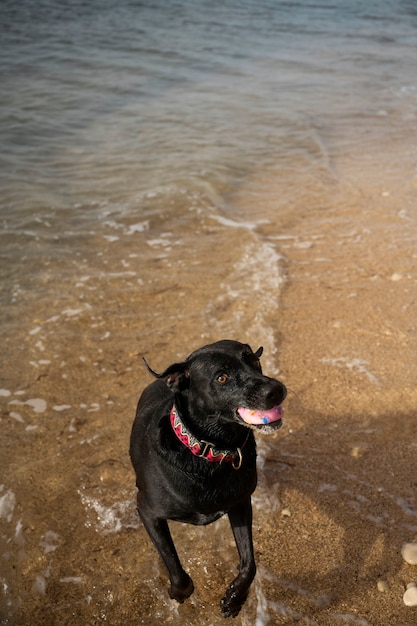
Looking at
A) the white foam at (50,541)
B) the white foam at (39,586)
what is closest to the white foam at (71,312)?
the white foam at (50,541)

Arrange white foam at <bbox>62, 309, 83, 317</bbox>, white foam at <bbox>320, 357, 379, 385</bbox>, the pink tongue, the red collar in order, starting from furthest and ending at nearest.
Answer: white foam at <bbox>62, 309, 83, 317</bbox> < white foam at <bbox>320, 357, 379, 385</bbox> < the red collar < the pink tongue

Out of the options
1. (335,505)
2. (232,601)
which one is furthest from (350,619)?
(335,505)

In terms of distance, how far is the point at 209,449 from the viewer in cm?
340

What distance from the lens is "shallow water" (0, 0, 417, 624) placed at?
427cm

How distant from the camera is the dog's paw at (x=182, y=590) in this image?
11.8 ft

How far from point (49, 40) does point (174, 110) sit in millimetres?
6447

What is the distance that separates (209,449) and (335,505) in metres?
1.46

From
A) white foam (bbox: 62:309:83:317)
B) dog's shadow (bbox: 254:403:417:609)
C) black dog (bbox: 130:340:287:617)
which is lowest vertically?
white foam (bbox: 62:309:83:317)

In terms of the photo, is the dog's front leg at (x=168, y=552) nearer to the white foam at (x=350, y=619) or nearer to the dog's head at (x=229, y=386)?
the dog's head at (x=229, y=386)

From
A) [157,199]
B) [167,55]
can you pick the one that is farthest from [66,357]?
[167,55]

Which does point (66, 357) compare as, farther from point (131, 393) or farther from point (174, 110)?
point (174, 110)

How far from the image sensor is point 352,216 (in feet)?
29.4

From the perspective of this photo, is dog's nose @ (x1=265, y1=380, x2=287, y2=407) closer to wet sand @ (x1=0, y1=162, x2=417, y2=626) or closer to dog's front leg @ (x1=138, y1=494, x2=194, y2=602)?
dog's front leg @ (x1=138, y1=494, x2=194, y2=602)

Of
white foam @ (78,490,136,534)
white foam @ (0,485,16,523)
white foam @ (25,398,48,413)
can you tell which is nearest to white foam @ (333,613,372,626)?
white foam @ (78,490,136,534)
